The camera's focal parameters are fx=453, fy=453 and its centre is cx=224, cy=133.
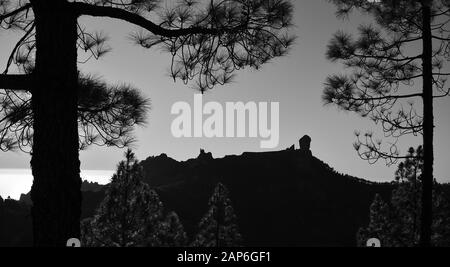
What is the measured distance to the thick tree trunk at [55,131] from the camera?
4312 mm

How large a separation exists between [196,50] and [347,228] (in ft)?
317

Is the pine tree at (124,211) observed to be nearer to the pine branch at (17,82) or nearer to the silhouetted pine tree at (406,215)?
the silhouetted pine tree at (406,215)

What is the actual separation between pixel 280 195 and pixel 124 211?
90.6 meters

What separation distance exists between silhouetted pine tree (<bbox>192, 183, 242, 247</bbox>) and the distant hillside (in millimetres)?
47928

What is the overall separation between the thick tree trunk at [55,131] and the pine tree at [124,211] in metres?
20.2

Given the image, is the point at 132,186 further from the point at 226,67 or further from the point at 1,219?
the point at 1,219

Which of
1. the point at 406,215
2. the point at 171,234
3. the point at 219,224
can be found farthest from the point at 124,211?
the point at 406,215

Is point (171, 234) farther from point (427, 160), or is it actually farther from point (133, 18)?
point (133, 18)

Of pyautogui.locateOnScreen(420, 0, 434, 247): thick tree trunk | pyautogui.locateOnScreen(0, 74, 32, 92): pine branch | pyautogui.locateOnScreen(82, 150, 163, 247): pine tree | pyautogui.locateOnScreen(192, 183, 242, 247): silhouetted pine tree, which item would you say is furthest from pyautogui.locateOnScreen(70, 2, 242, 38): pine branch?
pyautogui.locateOnScreen(192, 183, 242, 247): silhouetted pine tree

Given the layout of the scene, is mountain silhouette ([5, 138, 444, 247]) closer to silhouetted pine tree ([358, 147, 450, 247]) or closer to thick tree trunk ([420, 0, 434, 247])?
silhouetted pine tree ([358, 147, 450, 247])

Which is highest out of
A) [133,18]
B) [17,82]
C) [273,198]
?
[133,18]

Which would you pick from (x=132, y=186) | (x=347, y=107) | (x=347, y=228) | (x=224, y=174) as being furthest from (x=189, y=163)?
(x=347, y=107)

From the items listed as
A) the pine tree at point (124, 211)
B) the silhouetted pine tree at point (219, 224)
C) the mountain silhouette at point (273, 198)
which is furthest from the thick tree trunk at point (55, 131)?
the mountain silhouette at point (273, 198)

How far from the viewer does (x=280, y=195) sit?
112 metres
